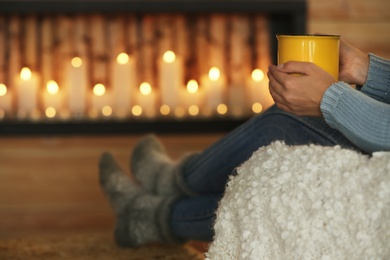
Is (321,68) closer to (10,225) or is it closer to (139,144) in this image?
(139,144)

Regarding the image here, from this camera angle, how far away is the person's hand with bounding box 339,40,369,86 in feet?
5.20

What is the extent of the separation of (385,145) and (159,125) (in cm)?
167

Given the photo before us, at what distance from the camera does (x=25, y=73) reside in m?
2.84

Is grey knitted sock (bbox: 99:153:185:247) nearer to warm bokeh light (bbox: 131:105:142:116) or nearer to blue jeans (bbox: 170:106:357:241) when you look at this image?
blue jeans (bbox: 170:106:357:241)

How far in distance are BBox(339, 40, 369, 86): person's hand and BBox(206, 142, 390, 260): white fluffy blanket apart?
49 centimetres

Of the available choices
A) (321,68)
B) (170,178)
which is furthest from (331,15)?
(321,68)

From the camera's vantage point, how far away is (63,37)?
2.89m

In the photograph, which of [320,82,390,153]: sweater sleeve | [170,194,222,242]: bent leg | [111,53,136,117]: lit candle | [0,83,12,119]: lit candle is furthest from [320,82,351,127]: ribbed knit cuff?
[0,83,12,119]: lit candle

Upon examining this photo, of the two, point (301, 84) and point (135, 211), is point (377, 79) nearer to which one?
point (301, 84)

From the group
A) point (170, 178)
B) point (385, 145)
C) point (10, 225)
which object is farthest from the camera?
point (10, 225)

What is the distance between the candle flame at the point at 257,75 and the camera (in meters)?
2.91

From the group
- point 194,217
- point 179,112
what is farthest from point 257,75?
point 194,217

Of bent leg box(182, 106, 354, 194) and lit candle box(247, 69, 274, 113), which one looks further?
lit candle box(247, 69, 274, 113)

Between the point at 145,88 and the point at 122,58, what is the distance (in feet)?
0.47
